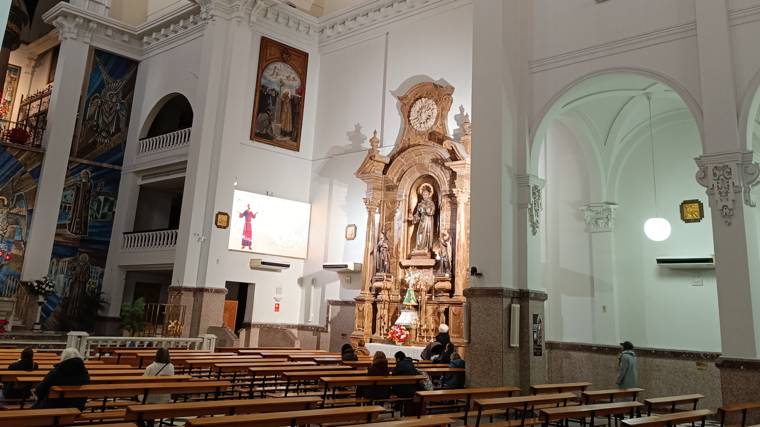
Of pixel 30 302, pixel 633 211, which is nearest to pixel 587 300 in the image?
pixel 633 211

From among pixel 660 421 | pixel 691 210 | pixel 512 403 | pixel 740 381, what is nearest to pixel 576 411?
pixel 512 403

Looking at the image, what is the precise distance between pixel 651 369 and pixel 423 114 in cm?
820

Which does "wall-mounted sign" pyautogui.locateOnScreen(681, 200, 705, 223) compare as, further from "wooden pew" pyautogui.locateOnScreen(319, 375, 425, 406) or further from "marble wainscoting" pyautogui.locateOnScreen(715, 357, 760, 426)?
"wooden pew" pyautogui.locateOnScreen(319, 375, 425, 406)

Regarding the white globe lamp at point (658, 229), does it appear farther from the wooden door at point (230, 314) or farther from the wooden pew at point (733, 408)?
the wooden door at point (230, 314)

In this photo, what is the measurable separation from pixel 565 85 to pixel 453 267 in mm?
5550

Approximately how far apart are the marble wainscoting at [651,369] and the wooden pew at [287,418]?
710cm

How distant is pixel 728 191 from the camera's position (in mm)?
7586

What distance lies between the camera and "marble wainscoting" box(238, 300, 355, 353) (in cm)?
1595

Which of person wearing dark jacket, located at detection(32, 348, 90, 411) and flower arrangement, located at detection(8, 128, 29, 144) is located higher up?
flower arrangement, located at detection(8, 128, 29, 144)

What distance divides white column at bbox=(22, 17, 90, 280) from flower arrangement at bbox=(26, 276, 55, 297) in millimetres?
381

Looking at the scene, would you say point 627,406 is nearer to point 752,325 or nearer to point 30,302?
point 752,325

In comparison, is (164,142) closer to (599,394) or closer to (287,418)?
(599,394)

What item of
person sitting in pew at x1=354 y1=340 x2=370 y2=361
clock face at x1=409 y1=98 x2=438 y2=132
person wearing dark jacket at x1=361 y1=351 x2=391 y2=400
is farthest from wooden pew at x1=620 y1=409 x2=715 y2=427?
clock face at x1=409 y1=98 x2=438 y2=132

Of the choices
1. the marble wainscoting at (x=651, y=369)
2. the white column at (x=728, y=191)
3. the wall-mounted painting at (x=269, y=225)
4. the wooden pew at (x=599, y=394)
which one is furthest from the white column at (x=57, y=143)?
the white column at (x=728, y=191)
